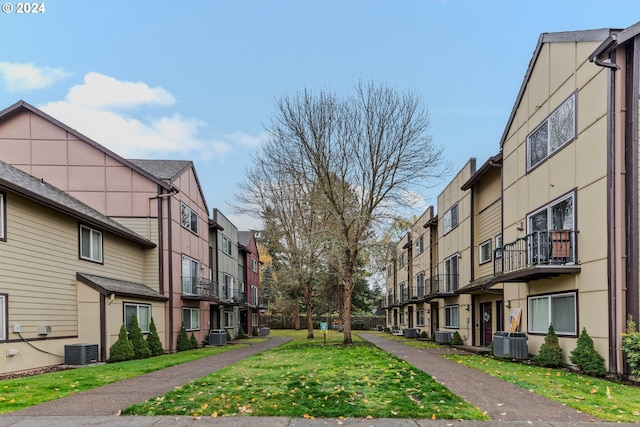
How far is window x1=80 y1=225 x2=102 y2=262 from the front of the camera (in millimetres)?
16844

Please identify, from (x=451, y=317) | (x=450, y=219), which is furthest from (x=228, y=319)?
(x=450, y=219)

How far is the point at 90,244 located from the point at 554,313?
15064mm

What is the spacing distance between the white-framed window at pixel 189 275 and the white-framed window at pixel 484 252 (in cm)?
1369

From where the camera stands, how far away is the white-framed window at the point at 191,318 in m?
24.1

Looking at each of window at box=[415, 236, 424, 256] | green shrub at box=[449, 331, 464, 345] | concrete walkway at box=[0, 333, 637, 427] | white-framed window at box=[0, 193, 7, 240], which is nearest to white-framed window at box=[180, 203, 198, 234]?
white-framed window at box=[0, 193, 7, 240]

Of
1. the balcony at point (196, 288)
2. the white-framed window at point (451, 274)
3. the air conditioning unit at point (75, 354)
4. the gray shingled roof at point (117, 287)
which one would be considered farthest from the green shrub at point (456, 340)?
the air conditioning unit at point (75, 354)

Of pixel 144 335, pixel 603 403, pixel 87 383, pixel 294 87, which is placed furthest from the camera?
pixel 294 87

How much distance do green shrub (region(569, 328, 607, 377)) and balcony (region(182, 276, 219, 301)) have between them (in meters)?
16.7

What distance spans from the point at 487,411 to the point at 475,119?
1533cm

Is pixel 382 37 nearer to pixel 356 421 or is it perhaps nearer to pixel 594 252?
pixel 594 252

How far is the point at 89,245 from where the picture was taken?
17.3 metres

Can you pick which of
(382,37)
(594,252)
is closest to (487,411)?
(594,252)

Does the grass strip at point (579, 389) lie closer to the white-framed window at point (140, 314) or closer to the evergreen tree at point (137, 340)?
the evergreen tree at point (137, 340)

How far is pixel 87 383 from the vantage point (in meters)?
10.5
